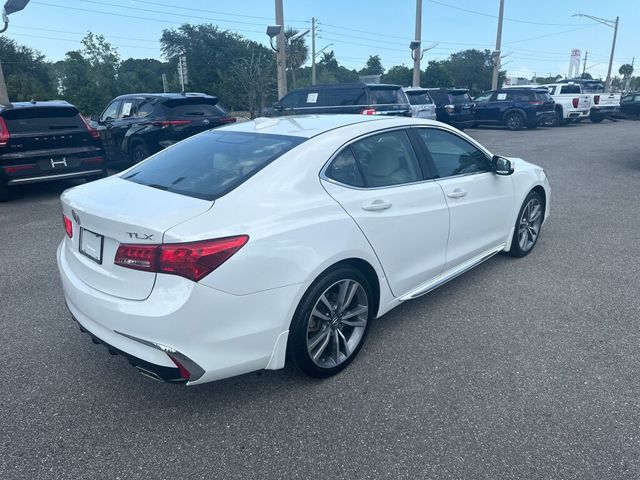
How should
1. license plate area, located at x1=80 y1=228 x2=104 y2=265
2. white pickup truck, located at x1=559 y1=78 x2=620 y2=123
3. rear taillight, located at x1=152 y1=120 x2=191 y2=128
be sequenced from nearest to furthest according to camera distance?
1. license plate area, located at x1=80 y1=228 x2=104 y2=265
2. rear taillight, located at x1=152 y1=120 x2=191 y2=128
3. white pickup truck, located at x1=559 y1=78 x2=620 y2=123

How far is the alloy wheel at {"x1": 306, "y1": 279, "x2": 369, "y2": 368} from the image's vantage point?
2855mm

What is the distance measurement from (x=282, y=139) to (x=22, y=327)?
8.09ft

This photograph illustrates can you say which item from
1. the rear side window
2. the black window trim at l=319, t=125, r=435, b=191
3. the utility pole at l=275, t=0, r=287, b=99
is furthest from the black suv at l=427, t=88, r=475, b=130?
the black window trim at l=319, t=125, r=435, b=191

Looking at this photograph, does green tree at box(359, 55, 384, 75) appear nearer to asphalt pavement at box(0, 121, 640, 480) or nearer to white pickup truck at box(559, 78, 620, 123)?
white pickup truck at box(559, 78, 620, 123)

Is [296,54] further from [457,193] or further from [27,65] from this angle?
[457,193]

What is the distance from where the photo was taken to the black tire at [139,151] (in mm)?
9295

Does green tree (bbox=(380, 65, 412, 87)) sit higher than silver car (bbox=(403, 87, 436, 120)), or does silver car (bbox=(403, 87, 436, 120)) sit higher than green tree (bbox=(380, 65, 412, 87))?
green tree (bbox=(380, 65, 412, 87))

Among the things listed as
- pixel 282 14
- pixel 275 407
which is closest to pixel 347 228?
pixel 275 407

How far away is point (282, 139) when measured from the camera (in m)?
3.10

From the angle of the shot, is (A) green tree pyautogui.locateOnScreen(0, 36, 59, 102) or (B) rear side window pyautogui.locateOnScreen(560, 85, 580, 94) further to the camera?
(A) green tree pyautogui.locateOnScreen(0, 36, 59, 102)

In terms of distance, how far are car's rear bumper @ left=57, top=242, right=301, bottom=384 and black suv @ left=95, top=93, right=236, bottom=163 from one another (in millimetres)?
7060

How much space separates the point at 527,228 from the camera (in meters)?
5.01

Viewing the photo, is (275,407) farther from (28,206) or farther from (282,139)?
(28,206)

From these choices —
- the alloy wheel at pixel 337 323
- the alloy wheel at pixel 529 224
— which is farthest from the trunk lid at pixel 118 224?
the alloy wheel at pixel 529 224
